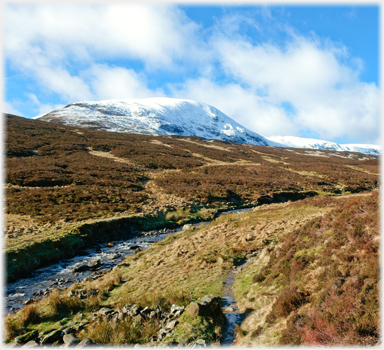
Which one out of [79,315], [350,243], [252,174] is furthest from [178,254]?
[252,174]

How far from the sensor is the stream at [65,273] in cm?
1292

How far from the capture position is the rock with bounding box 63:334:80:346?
764 cm

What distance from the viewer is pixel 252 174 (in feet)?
205

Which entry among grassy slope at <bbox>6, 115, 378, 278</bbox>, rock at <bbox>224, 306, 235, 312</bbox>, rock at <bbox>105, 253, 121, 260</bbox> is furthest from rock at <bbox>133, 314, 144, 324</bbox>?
grassy slope at <bbox>6, 115, 378, 278</bbox>

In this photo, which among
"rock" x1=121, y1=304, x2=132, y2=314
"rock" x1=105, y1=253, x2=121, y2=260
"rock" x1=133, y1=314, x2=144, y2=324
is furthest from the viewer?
"rock" x1=105, y1=253, x2=121, y2=260

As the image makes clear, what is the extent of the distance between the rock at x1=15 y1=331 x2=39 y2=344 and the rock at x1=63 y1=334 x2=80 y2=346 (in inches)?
62.4

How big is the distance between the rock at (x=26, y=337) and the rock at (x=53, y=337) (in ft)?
2.64

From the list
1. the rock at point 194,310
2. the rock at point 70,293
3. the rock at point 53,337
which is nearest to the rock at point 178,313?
the rock at point 194,310

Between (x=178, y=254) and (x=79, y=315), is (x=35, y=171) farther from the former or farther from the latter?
(x=79, y=315)

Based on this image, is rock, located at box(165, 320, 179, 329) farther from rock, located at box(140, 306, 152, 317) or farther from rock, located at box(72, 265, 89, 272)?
rock, located at box(72, 265, 89, 272)

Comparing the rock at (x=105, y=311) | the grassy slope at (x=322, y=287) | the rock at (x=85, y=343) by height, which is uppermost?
the grassy slope at (x=322, y=287)

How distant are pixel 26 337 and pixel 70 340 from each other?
2125mm

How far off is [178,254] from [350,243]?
11.5 meters

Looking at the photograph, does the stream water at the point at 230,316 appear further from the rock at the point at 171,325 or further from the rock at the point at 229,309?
the rock at the point at 171,325
